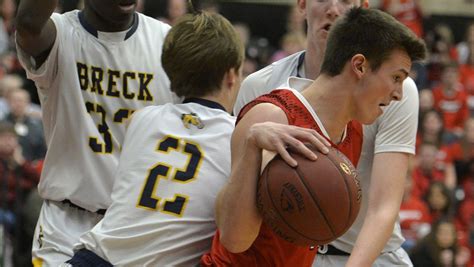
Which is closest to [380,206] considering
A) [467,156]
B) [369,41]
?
[369,41]

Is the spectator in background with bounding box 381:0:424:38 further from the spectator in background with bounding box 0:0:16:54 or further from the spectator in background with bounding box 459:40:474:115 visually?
the spectator in background with bounding box 0:0:16:54

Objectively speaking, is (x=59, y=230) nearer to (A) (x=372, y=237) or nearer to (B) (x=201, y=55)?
(B) (x=201, y=55)

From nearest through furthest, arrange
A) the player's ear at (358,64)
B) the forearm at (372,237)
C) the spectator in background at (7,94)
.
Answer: the player's ear at (358,64) < the forearm at (372,237) < the spectator in background at (7,94)

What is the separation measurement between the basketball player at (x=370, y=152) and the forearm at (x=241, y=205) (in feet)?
2.59

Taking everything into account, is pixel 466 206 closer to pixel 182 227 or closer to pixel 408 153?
pixel 408 153

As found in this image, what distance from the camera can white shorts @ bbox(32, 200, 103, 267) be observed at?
5691 mm

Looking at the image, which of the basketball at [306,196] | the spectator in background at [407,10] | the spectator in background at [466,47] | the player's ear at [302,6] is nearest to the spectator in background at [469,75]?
the spectator in background at [466,47]

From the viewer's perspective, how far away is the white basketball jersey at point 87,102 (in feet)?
18.6

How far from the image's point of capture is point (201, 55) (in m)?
4.74

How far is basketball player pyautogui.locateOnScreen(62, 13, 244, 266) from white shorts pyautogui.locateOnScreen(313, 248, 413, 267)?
3.18 ft

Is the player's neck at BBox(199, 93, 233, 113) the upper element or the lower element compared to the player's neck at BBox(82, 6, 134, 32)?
upper

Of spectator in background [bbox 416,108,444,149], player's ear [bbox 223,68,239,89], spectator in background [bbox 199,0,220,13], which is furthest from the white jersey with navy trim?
spectator in background [bbox 199,0,220,13]

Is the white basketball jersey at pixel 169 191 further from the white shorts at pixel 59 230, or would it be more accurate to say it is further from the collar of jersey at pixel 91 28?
the collar of jersey at pixel 91 28

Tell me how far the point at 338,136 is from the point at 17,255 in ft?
20.7
